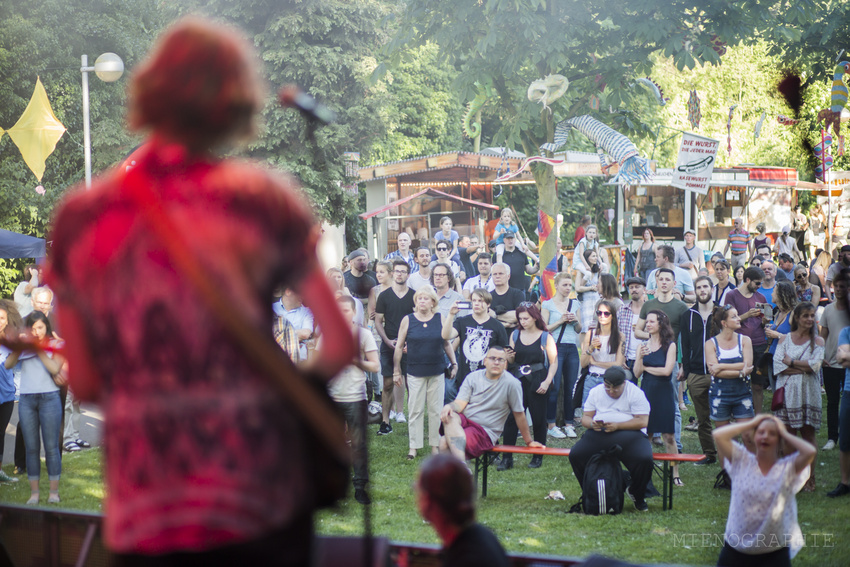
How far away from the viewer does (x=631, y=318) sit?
967 cm

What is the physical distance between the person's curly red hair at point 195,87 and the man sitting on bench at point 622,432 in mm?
6349

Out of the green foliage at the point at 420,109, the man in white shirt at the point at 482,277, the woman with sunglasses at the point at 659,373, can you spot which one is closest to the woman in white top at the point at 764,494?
the woman with sunglasses at the point at 659,373

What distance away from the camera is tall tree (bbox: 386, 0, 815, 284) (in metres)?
11.4

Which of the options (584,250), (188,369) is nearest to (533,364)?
(584,250)

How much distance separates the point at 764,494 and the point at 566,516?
255cm

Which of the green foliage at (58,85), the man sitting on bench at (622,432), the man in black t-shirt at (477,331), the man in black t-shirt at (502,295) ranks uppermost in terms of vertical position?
the green foliage at (58,85)

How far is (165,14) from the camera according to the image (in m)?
25.9

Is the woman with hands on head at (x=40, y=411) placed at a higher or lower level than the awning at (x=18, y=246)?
lower

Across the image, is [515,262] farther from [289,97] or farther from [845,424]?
[289,97]

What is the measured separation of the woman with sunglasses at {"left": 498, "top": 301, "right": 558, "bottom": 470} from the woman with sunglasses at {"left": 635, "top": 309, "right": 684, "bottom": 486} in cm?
92

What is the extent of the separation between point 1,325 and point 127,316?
7.16 metres

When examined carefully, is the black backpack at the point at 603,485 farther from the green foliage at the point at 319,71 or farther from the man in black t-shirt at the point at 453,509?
the green foliage at the point at 319,71

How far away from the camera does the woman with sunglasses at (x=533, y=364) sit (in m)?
8.90

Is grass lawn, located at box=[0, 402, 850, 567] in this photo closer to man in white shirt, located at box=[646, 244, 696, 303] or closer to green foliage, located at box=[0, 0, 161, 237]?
man in white shirt, located at box=[646, 244, 696, 303]
